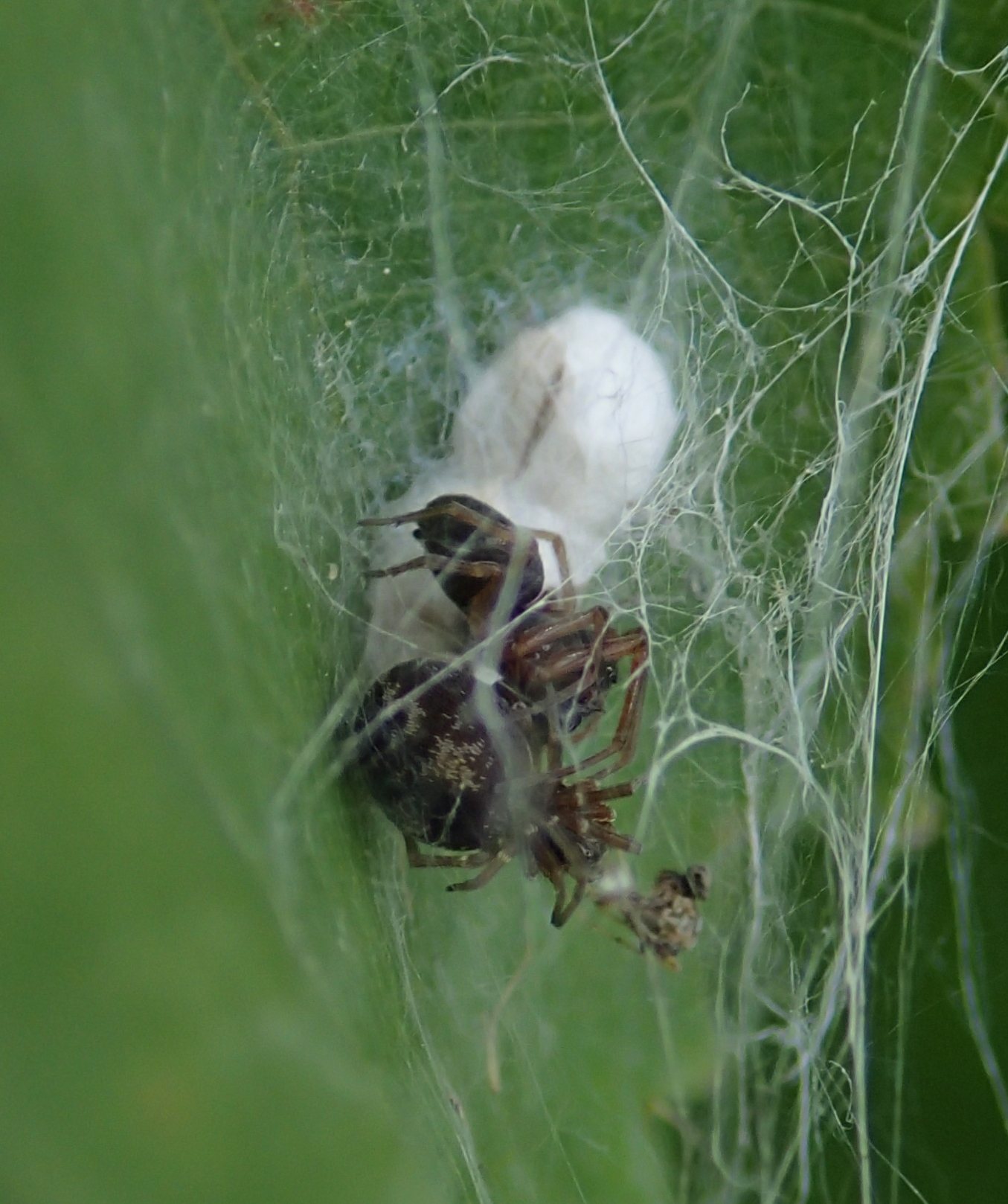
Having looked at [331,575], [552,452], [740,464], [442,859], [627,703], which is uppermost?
[740,464]

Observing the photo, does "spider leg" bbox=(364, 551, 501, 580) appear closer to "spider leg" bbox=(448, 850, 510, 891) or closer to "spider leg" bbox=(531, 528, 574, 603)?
"spider leg" bbox=(531, 528, 574, 603)

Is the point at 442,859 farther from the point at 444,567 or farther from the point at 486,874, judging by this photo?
the point at 444,567

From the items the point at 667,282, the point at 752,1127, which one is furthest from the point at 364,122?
the point at 752,1127

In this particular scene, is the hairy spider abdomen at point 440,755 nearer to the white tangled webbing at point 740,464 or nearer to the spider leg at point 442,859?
the spider leg at point 442,859

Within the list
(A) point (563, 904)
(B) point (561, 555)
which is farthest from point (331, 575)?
(A) point (563, 904)

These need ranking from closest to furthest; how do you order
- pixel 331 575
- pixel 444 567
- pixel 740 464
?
pixel 331 575 < pixel 444 567 < pixel 740 464

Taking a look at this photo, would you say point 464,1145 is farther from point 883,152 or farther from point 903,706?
point 883,152

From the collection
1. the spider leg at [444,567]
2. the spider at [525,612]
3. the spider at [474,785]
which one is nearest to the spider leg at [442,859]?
the spider at [474,785]
